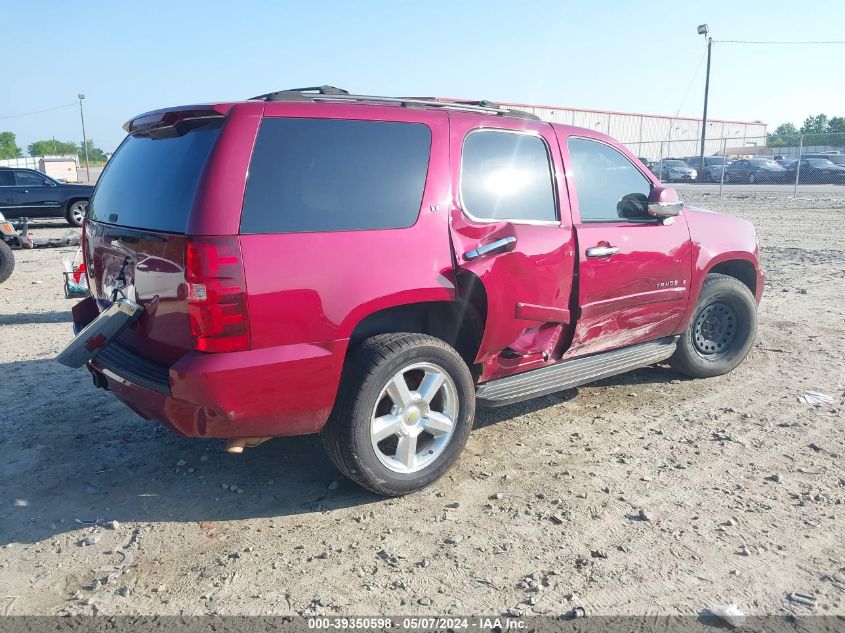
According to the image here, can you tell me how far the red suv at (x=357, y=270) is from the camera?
2.96m

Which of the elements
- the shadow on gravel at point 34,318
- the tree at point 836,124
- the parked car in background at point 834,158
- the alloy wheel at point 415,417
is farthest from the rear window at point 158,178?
the tree at point 836,124

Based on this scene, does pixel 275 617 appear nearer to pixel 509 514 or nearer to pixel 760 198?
pixel 509 514

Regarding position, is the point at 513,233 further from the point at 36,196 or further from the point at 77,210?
the point at 36,196

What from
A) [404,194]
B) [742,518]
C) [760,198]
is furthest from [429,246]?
[760,198]

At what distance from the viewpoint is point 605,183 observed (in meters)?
4.53

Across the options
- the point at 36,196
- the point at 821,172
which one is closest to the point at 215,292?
the point at 36,196

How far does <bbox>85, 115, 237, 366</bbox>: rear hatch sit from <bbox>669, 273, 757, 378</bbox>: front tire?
3747 mm

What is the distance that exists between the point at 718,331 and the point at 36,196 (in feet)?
53.5

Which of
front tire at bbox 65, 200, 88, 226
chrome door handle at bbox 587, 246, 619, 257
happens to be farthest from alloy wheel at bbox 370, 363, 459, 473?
front tire at bbox 65, 200, 88, 226

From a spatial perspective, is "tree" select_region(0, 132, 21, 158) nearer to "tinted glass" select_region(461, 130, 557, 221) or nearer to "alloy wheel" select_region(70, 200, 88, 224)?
"alloy wheel" select_region(70, 200, 88, 224)

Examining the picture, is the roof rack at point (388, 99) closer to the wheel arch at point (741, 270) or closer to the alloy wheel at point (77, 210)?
the wheel arch at point (741, 270)

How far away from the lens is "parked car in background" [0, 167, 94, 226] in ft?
53.4

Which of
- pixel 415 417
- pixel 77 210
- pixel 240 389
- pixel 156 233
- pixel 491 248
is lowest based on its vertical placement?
pixel 415 417

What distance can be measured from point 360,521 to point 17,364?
3940mm
